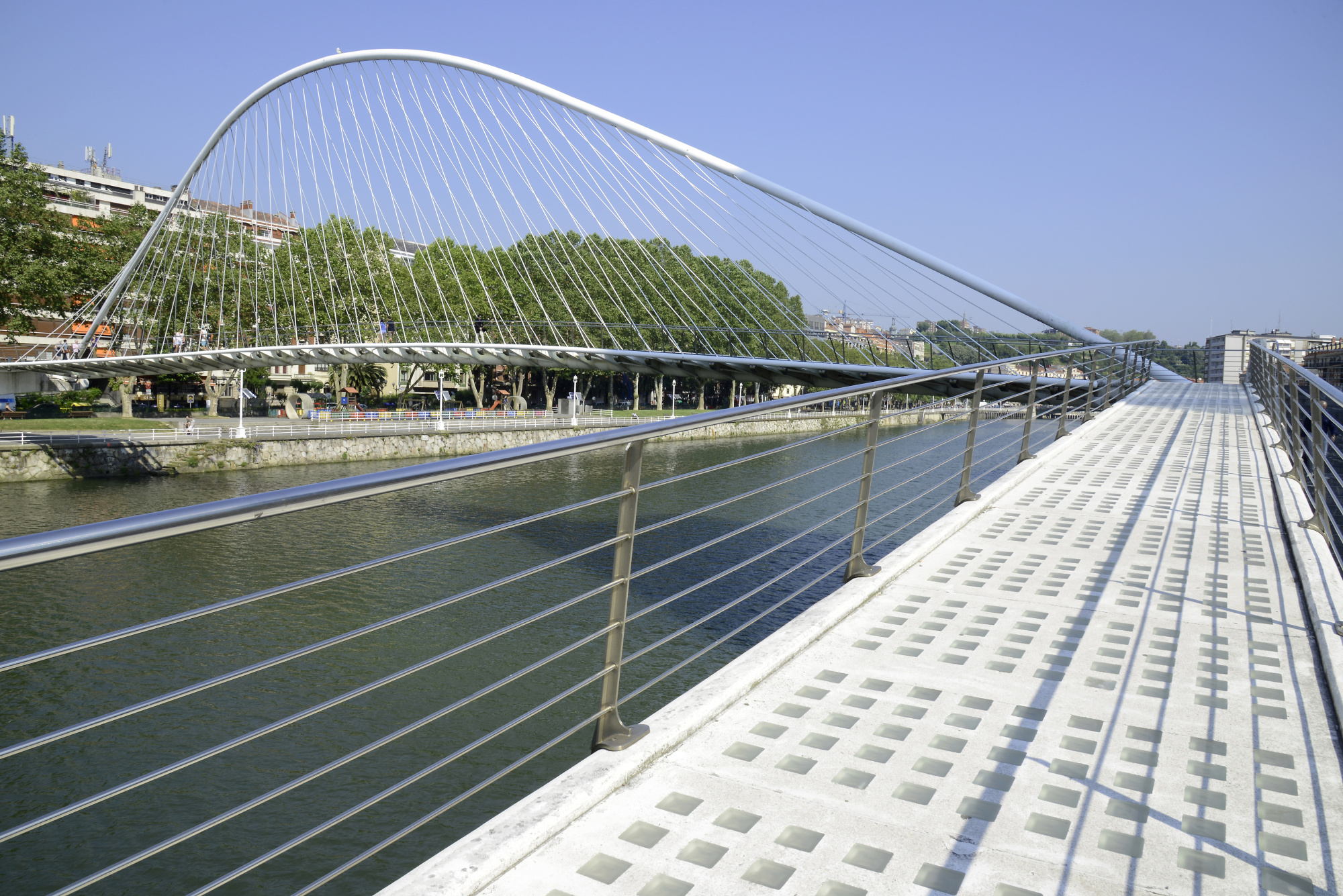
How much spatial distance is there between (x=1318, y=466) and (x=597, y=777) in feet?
11.6

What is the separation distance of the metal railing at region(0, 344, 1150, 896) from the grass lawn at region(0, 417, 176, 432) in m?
17.4

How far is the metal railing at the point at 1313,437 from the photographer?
365 cm

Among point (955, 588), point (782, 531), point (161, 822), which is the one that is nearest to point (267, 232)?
point (782, 531)

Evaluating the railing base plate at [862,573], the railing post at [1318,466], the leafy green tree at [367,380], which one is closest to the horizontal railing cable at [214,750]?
the railing base plate at [862,573]

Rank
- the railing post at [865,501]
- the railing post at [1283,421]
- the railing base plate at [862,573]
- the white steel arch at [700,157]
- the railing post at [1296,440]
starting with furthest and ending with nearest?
1. the white steel arch at [700,157]
2. the railing post at [1283,421]
3. the railing post at [1296,440]
4. the railing base plate at [862,573]
5. the railing post at [865,501]

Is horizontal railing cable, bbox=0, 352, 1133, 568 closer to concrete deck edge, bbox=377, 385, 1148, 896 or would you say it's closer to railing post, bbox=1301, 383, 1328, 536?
concrete deck edge, bbox=377, 385, 1148, 896

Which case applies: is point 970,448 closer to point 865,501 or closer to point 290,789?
point 865,501

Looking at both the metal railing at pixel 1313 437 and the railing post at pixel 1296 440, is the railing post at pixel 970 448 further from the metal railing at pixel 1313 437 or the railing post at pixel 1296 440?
the railing post at pixel 1296 440

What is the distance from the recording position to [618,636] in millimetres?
2043

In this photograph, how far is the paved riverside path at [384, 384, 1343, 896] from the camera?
1.61 meters

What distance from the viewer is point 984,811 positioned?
1.82 meters

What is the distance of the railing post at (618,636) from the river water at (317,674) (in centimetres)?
A: 48

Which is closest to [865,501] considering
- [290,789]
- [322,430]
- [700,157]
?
[290,789]

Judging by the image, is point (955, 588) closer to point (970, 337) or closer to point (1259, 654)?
point (1259, 654)
